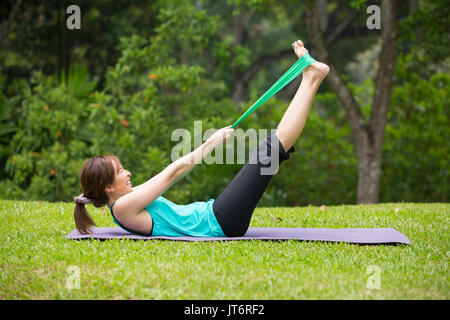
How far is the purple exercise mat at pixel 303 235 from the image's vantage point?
398 cm

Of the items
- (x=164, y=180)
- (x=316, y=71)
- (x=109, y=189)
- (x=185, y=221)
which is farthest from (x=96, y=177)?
(x=316, y=71)

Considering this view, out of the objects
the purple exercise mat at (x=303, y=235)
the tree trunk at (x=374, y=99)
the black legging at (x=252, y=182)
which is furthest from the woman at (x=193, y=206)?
the tree trunk at (x=374, y=99)

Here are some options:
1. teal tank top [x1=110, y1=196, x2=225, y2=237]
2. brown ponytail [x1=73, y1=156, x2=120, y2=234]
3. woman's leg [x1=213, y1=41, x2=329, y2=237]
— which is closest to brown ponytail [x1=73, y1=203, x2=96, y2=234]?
brown ponytail [x1=73, y1=156, x2=120, y2=234]

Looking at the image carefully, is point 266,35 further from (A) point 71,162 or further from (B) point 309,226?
(B) point 309,226

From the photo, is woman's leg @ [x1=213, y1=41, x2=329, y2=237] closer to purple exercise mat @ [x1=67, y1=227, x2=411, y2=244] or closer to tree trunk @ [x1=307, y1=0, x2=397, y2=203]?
purple exercise mat @ [x1=67, y1=227, x2=411, y2=244]

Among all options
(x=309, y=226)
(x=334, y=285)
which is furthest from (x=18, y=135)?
(x=334, y=285)

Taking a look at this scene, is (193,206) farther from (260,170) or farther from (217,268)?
(217,268)

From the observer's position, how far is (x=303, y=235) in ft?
13.8

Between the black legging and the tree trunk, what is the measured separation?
4632 millimetres

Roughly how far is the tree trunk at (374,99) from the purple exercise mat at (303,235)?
4.12 meters

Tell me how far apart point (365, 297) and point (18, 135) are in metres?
7.18

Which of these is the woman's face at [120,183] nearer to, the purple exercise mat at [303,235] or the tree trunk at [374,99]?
the purple exercise mat at [303,235]

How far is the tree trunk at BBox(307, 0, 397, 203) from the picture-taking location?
8.16m
